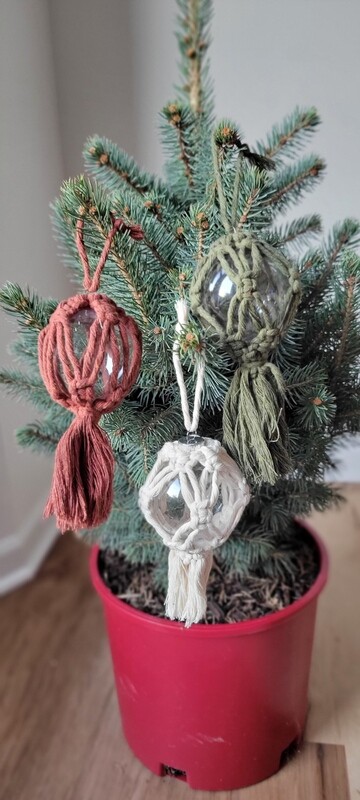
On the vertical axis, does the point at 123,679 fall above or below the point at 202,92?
below

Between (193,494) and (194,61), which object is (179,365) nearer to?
(193,494)

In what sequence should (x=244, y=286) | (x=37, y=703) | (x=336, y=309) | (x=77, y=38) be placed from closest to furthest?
(x=244, y=286)
(x=336, y=309)
(x=37, y=703)
(x=77, y=38)

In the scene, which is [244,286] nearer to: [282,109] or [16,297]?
[16,297]

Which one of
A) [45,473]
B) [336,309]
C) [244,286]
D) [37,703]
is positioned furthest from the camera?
[45,473]

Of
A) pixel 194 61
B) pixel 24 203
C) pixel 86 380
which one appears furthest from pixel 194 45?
pixel 24 203

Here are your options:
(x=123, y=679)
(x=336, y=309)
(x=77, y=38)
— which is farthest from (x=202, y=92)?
(x=123, y=679)

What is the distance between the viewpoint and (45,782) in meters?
0.70

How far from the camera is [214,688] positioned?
627mm

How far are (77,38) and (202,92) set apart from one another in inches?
21.6

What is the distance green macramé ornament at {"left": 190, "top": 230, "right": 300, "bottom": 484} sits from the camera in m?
0.42

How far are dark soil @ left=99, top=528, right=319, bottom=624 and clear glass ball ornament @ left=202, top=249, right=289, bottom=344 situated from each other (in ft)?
1.17

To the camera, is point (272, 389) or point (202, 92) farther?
point (202, 92)

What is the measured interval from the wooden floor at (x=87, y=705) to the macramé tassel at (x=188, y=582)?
331 mm

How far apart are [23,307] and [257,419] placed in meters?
0.21
